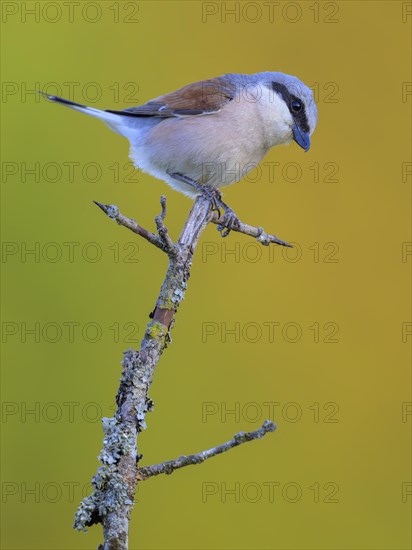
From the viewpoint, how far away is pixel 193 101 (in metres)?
3.13

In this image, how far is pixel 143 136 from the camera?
3186 mm

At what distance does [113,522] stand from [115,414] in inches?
10.2

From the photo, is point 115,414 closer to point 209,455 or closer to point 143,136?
point 209,455

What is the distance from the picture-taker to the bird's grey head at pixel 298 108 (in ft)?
10.2

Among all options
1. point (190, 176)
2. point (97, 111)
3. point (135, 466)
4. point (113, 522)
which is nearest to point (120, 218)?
point (135, 466)

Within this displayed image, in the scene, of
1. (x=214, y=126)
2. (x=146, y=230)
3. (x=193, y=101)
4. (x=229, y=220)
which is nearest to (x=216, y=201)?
(x=229, y=220)

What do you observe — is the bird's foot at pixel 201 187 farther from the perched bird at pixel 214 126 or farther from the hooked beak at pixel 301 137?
the hooked beak at pixel 301 137

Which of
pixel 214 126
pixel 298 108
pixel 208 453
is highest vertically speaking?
pixel 298 108

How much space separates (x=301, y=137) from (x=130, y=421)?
1791mm

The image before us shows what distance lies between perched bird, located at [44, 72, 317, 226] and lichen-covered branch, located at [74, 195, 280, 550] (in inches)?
40.1

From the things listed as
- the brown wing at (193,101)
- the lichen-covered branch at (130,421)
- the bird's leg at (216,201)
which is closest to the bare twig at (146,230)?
the lichen-covered branch at (130,421)

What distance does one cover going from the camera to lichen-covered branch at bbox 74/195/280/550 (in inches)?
63.7

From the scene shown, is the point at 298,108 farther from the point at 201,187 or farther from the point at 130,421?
the point at 130,421

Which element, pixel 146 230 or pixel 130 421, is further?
pixel 146 230
